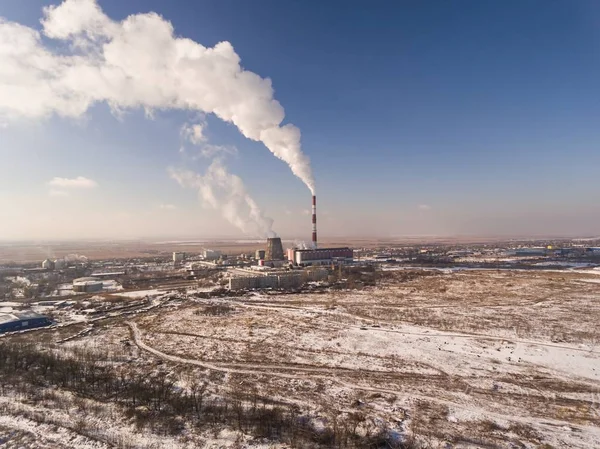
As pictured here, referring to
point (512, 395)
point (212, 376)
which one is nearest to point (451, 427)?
point (512, 395)

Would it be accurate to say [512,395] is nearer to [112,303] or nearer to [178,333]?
[178,333]

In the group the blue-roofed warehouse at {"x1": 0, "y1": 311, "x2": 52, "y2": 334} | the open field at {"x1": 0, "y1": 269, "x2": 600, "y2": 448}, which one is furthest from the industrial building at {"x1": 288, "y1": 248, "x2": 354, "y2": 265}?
the blue-roofed warehouse at {"x1": 0, "y1": 311, "x2": 52, "y2": 334}

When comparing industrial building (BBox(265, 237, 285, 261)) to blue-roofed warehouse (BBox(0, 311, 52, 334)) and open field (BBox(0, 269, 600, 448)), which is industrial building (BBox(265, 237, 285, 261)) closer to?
open field (BBox(0, 269, 600, 448))

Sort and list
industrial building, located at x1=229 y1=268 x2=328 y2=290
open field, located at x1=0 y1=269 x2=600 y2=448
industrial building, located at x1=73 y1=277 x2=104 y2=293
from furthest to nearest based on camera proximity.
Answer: industrial building, located at x1=229 y1=268 x2=328 y2=290, industrial building, located at x1=73 y1=277 x2=104 y2=293, open field, located at x1=0 y1=269 x2=600 y2=448

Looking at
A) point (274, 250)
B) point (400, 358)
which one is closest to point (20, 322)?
point (400, 358)

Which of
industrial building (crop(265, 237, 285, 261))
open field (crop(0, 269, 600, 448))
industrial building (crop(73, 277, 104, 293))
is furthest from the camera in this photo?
industrial building (crop(265, 237, 285, 261))

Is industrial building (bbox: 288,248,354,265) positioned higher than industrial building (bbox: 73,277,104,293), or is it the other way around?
industrial building (bbox: 288,248,354,265)

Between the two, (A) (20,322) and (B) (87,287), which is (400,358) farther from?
(B) (87,287)

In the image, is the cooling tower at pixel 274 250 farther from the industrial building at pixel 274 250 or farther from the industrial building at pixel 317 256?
the industrial building at pixel 317 256
